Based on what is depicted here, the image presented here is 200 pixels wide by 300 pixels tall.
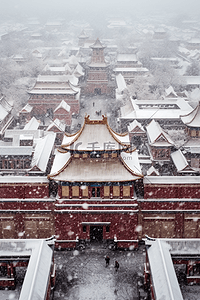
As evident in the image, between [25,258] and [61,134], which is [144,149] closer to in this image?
[61,134]

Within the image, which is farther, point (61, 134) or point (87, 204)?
point (61, 134)

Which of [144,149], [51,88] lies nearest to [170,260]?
[144,149]

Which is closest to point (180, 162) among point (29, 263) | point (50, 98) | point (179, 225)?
point (179, 225)

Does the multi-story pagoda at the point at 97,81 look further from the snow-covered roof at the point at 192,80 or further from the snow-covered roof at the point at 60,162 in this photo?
the snow-covered roof at the point at 60,162

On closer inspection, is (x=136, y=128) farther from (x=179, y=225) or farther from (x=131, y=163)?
(x=179, y=225)

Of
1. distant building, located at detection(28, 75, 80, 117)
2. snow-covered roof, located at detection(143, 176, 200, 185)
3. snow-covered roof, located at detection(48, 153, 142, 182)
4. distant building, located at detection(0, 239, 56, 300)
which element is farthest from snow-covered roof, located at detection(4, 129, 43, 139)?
distant building, located at detection(0, 239, 56, 300)

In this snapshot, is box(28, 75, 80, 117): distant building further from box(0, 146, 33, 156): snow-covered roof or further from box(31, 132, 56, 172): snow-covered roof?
box(0, 146, 33, 156): snow-covered roof

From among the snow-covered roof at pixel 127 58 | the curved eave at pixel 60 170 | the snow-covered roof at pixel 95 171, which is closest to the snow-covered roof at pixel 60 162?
the snow-covered roof at pixel 95 171
